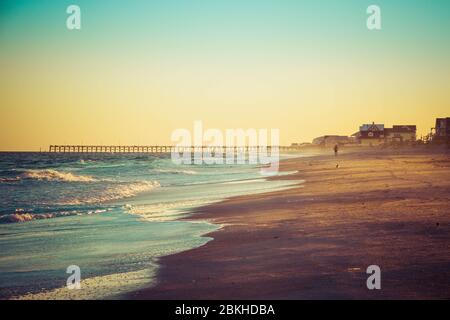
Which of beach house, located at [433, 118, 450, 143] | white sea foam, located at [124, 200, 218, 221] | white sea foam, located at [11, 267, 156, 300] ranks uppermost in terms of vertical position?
beach house, located at [433, 118, 450, 143]

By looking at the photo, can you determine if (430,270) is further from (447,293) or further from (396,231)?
(396,231)

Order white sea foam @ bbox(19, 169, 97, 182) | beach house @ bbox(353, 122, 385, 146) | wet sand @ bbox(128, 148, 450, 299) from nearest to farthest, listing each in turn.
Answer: wet sand @ bbox(128, 148, 450, 299) < white sea foam @ bbox(19, 169, 97, 182) < beach house @ bbox(353, 122, 385, 146)

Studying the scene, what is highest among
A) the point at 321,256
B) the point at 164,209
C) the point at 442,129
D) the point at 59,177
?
the point at 442,129

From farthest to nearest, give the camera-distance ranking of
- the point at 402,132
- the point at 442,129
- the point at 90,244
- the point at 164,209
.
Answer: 1. the point at 402,132
2. the point at 442,129
3. the point at 164,209
4. the point at 90,244

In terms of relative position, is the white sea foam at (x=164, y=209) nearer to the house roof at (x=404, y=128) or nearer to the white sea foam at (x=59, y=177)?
the white sea foam at (x=59, y=177)

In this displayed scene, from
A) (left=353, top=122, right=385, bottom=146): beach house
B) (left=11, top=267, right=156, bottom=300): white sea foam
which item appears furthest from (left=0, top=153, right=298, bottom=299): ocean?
(left=353, top=122, right=385, bottom=146): beach house

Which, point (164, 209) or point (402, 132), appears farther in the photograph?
point (402, 132)

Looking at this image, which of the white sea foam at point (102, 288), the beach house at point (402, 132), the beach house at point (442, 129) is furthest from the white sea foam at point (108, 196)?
the beach house at point (402, 132)

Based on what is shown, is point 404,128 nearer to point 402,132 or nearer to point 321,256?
point 402,132

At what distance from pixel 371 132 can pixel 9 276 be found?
148 m

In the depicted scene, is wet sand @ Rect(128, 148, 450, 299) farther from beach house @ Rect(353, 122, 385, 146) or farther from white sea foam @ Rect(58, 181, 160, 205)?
beach house @ Rect(353, 122, 385, 146)

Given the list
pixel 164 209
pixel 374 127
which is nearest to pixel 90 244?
pixel 164 209
